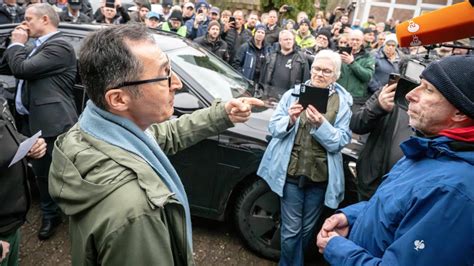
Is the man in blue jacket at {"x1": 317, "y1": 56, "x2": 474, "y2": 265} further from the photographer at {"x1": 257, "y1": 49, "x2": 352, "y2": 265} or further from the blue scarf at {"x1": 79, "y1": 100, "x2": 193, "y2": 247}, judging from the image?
the photographer at {"x1": 257, "y1": 49, "x2": 352, "y2": 265}

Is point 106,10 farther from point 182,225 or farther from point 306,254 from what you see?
point 182,225

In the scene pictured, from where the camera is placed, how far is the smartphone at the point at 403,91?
2033 mm

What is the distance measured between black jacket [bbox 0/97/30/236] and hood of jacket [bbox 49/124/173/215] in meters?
0.85

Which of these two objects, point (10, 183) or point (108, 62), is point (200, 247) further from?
point (108, 62)

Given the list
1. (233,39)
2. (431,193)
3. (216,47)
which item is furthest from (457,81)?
(233,39)

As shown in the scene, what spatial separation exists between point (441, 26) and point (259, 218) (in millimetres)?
2040

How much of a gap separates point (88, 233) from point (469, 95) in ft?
4.66

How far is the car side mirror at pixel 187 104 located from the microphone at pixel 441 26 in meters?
1.73

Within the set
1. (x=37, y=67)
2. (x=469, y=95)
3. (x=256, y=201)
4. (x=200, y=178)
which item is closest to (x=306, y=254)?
(x=256, y=201)

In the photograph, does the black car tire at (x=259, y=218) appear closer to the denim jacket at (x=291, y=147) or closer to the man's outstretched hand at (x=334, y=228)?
the denim jacket at (x=291, y=147)

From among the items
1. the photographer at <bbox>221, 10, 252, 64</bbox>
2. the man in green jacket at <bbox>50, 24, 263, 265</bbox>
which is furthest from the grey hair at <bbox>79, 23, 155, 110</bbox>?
the photographer at <bbox>221, 10, 252, 64</bbox>

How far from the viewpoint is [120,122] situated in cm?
129

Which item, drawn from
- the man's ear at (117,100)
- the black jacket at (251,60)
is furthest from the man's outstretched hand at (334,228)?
the black jacket at (251,60)

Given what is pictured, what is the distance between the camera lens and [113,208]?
43.1 inches
